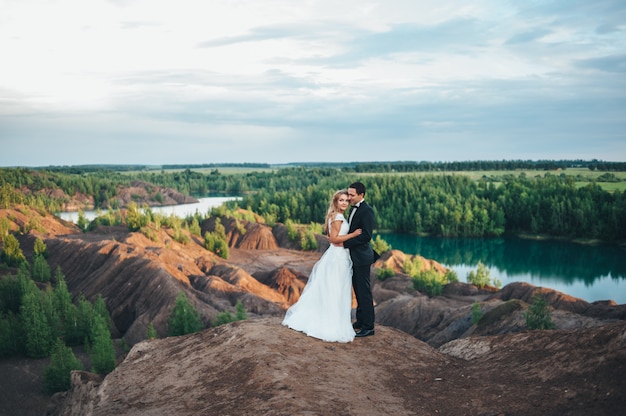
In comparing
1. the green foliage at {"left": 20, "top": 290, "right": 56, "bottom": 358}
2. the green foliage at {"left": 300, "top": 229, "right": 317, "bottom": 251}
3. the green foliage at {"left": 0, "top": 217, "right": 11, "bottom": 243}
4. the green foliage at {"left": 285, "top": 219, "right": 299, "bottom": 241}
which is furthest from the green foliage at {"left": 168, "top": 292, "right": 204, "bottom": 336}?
the green foliage at {"left": 285, "top": 219, "right": 299, "bottom": 241}

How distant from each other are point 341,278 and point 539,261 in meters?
68.1

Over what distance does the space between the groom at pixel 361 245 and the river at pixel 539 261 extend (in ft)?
155

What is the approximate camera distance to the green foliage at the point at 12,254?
42.1m

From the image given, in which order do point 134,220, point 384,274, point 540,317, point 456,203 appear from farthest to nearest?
point 456,203, point 134,220, point 384,274, point 540,317

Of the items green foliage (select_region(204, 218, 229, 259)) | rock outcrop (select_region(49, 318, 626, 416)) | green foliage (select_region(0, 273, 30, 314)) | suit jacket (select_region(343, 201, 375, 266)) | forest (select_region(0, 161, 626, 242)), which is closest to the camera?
rock outcrop (select_region(49, 318, 626, 416))

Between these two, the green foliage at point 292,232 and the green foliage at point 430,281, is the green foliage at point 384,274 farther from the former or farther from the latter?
the green foliage at point 292,232

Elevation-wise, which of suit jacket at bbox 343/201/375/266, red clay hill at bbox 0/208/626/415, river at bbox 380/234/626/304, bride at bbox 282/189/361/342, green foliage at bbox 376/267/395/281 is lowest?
river at bbox 380/234/626/304

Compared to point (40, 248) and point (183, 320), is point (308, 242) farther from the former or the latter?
point (183, 320)

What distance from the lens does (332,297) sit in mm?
10594

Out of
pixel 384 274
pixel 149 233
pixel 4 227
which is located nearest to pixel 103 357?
pixel 149 233

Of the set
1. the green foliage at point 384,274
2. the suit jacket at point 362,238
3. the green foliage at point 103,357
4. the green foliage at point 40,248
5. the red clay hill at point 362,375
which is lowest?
the green foliage at point 384,274

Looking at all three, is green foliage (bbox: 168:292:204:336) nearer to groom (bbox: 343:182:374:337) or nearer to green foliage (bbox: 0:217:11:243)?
groom (bbox: 343:182:374:337)

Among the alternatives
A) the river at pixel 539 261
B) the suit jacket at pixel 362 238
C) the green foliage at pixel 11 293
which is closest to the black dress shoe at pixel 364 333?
the suit jacket at pixel 362 238

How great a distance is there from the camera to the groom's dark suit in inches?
397
